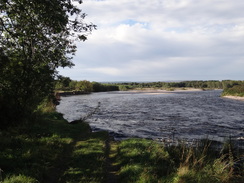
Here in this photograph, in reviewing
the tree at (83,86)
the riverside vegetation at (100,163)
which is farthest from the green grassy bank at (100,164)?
the tree at (83,86)

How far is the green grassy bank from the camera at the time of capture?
7.52 meters

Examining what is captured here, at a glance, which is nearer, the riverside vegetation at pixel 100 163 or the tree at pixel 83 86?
the riverside vegetation at pixel 100 163

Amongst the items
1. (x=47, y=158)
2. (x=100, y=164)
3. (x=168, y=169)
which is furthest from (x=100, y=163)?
(x=168, y=169)

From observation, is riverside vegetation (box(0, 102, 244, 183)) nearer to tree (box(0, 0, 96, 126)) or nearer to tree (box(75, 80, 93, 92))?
tree (box(0, 0, 96, 126))

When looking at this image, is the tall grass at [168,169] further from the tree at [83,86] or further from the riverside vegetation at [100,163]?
the tree at [83,86]

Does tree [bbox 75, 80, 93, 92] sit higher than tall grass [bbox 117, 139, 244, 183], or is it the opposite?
tree [bbox 75, 80, 93, 92]

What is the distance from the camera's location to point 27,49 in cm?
1143

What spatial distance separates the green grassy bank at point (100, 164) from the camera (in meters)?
7.52

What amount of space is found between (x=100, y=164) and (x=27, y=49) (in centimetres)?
755

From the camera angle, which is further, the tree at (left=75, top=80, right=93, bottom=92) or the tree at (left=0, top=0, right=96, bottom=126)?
the tree at (left=75, top=80, right=93, bottom=92)

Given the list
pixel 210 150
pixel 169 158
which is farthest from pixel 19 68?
pixel 210 150

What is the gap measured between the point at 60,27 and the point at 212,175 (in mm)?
7973

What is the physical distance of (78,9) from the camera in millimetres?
8234

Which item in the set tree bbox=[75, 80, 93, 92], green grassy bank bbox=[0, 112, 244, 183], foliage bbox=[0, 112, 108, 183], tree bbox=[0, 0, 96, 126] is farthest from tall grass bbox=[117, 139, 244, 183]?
tree bbox=[75, 80, 93, 92]
